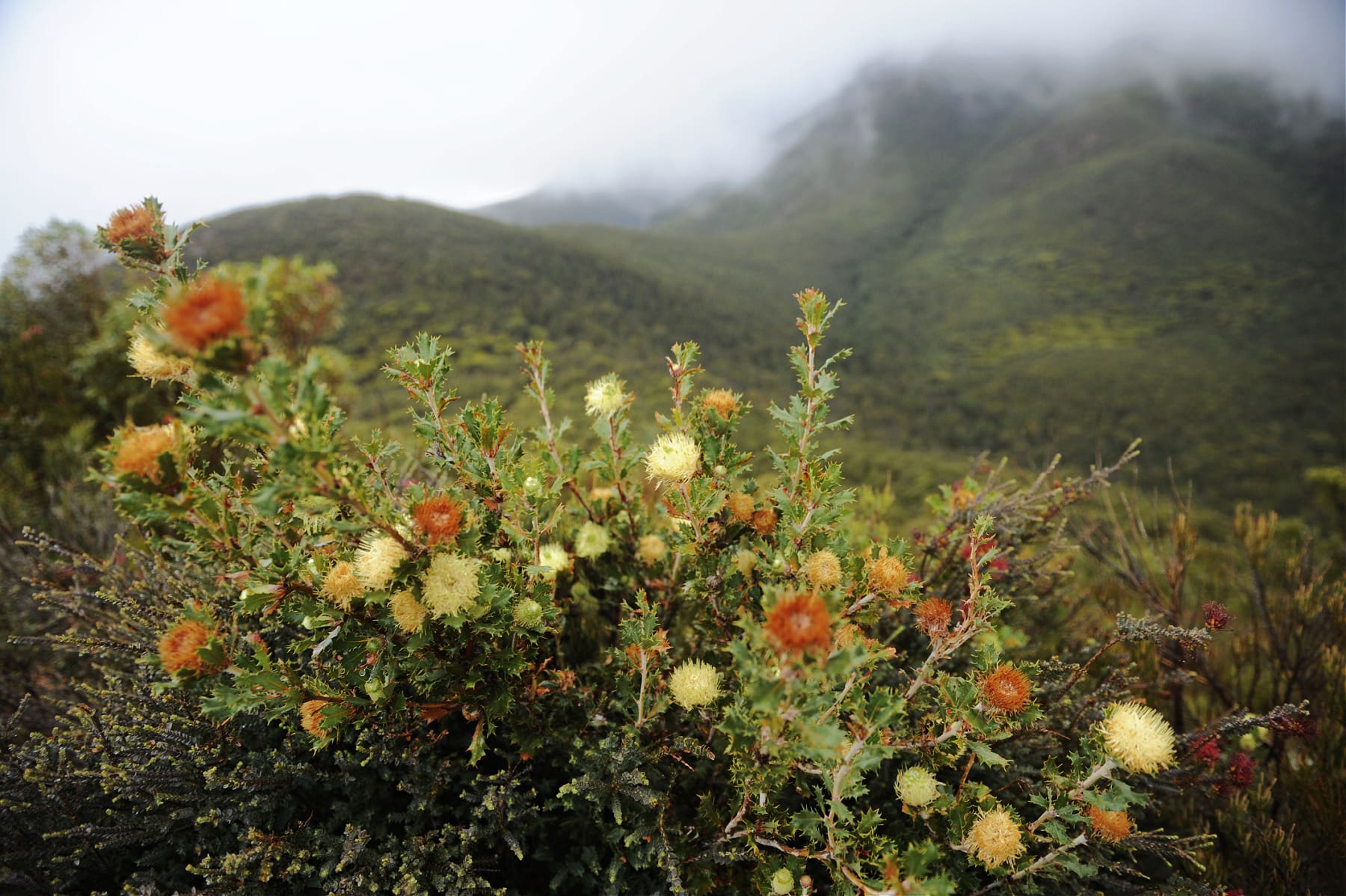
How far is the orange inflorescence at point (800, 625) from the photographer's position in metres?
0.98

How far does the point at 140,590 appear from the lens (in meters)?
2.02

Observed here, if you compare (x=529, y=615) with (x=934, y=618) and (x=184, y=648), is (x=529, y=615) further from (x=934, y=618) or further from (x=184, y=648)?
(x=934, y=618)

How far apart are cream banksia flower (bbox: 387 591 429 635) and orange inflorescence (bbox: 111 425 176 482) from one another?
51 centimetres

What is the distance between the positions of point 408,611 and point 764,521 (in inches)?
37.2

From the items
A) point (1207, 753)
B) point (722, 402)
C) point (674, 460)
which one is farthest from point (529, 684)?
point (1207, 753)

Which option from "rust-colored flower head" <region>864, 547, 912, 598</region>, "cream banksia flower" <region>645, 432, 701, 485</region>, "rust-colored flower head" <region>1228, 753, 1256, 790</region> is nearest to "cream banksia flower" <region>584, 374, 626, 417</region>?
"cream banksia flower" <region>645, 432, 701, 485</region>

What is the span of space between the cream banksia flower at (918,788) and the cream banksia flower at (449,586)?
1144 millimetres

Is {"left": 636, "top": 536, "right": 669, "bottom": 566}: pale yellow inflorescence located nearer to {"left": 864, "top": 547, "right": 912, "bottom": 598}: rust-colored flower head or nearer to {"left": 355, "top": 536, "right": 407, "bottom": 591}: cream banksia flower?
{"left": 864, "top": 547, "right": 912, "bottom": 598}: rust-colored flower head

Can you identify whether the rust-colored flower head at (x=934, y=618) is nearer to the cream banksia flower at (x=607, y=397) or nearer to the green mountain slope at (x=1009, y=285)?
the cream banksia flower at (x=607, y=397)

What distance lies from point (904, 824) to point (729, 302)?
58.1m

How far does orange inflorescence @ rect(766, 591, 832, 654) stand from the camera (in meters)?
0.98

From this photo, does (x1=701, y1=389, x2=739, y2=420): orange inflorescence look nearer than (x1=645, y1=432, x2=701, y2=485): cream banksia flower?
No

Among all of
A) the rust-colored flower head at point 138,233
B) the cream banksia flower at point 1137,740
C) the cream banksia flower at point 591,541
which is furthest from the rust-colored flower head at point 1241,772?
the rust-colored flower head at point 138,233

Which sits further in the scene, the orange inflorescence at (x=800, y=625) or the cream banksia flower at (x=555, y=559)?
the cream banksia flower at (x=555, y=559)
